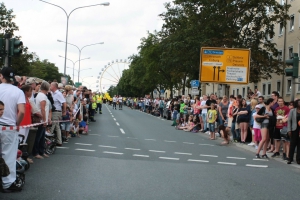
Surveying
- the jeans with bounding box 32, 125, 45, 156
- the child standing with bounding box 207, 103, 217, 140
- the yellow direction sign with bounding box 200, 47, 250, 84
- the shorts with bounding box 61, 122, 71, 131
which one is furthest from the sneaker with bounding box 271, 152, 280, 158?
the yellow direction sign with bounding box 200, 47, 250, 84

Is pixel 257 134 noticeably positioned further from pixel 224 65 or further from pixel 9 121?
pixel 224 65

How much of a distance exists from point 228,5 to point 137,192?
3469 centimetres

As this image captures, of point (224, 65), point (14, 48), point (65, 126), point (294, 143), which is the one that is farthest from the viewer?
point (224, 65)

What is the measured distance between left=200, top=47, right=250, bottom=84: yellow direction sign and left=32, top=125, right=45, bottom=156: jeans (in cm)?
2164

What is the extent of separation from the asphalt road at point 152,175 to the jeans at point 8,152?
23cm

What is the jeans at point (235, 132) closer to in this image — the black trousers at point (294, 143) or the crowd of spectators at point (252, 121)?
the crowd of spectators at point (252, 121)

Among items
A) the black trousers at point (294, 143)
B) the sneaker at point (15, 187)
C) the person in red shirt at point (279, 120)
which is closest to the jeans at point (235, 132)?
the person in red shirt at point (279, 120)

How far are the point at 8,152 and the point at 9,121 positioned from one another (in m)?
0.46

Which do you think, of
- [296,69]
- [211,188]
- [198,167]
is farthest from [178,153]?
[211,188]

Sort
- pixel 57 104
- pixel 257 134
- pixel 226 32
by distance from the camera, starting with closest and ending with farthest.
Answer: pixel 57 104
pixel 257 134
pixel 226 32

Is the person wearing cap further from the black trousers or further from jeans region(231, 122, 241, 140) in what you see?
jeans region(231, 122, 241, 140)

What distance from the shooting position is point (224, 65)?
106ft

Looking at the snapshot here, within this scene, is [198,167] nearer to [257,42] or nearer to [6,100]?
[6,100]

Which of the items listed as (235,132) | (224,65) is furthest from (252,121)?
(224,65)
